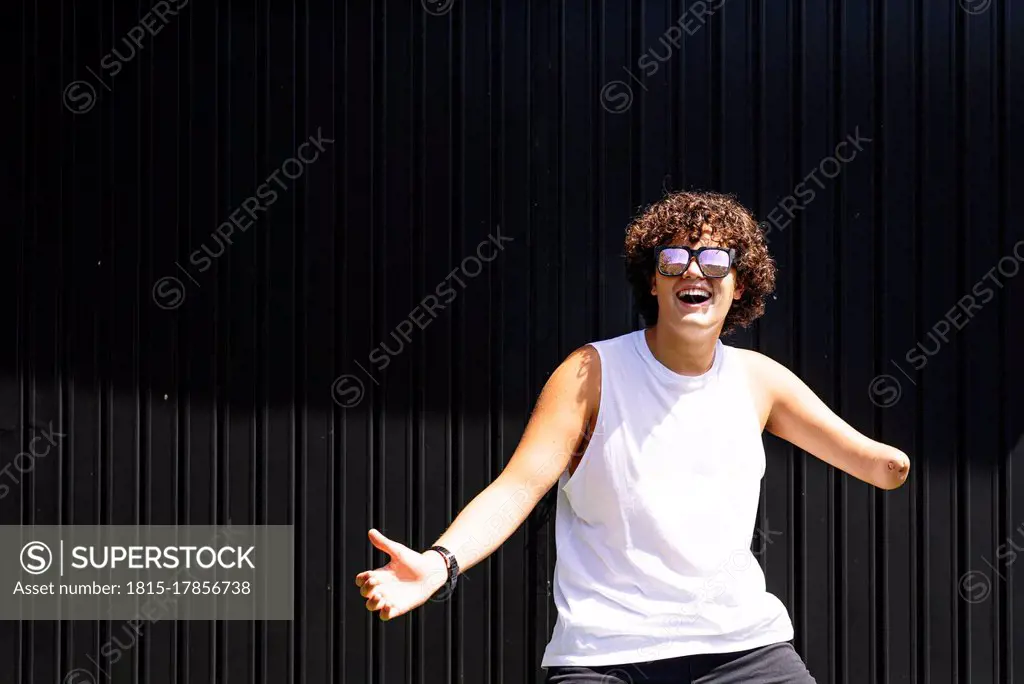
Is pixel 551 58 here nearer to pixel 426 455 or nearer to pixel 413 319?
pixel 413 319

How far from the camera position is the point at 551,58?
3791mm

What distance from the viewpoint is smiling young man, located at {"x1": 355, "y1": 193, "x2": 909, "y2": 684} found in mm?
2148

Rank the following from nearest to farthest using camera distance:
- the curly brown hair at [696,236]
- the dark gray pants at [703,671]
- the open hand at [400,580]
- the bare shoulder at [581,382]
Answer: the open hand at [400,580] → the dark gray pants at [703,671] → the bare shoulder at [581,382] → the curly brown hair at [696,236]

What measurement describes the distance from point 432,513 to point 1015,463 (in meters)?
2.37

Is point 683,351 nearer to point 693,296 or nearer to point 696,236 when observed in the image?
point 693,296

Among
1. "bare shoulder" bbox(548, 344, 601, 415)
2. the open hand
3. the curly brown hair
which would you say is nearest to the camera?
the open hand

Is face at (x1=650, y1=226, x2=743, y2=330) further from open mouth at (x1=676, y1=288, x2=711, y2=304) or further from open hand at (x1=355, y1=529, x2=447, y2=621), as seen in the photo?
open hand at (x1=355, y1=529, x2=447, y2=621)

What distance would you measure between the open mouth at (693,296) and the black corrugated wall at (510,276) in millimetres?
1439

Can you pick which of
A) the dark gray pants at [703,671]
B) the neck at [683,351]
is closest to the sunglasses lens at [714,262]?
the neck at [683,351]

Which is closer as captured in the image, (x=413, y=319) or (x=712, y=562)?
(x=712, y=562)

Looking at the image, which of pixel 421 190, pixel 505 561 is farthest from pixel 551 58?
pixel 505 561

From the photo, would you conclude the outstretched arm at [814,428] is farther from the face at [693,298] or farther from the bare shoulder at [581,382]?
the bare shoulder at [581,382]

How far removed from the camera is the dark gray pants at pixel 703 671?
2.14 m

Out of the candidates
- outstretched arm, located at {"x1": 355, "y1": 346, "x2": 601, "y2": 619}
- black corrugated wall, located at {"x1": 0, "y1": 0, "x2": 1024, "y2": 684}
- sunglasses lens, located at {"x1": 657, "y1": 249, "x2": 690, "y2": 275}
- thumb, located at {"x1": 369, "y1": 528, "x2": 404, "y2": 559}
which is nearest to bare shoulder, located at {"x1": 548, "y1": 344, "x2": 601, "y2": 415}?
outstretched arm, located at {"x1": 355, "y1": 346, "x2": 601, "y2": 619}
